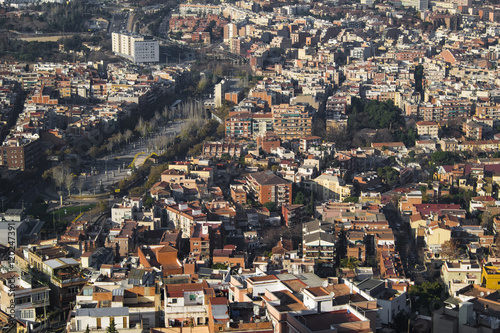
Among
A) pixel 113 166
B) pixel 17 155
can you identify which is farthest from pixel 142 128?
pixel 17 155

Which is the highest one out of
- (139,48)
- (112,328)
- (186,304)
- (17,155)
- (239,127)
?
(139,48)

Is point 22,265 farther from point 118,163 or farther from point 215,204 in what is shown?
point 118,163

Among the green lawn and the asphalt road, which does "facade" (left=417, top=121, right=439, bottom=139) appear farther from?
the green lawn

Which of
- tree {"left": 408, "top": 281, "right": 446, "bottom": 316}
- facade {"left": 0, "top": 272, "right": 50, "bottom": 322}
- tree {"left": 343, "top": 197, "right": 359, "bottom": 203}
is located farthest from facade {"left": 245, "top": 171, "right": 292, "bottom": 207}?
facade {"left": 0, "top": 272, "right": 50, "bottom": 322}

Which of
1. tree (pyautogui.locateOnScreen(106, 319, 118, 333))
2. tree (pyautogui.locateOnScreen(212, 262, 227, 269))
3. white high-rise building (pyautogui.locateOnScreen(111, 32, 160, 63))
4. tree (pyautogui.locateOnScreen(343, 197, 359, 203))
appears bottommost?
tree (pyautogui.locateOnScreen(343, 197, 359, 203))

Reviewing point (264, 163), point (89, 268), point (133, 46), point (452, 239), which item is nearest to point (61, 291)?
point (89, 268)

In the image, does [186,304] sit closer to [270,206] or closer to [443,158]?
[270,206]

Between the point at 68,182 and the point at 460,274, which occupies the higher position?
the point at 68,182

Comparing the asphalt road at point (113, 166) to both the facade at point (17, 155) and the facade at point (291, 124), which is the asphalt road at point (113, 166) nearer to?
the facade at point (17, 155)
